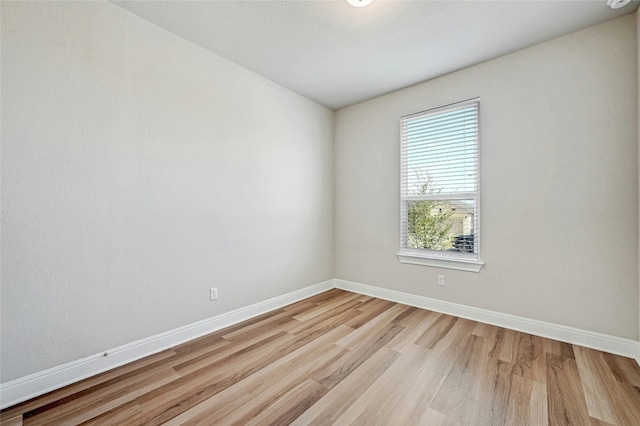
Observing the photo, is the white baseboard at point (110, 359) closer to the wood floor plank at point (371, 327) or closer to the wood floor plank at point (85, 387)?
the wood floor plank at point (85, 387)

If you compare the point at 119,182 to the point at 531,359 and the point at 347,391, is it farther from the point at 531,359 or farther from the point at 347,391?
the point at 531,359

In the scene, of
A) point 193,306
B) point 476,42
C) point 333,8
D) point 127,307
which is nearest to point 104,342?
point 127,307

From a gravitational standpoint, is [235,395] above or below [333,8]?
below

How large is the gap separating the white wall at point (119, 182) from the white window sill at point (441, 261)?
1.67 meters

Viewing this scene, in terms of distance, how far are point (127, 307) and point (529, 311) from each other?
11.6ft

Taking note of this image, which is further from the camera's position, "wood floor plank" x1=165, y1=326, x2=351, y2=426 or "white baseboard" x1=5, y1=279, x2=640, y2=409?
"white baseboard" x1=5, y1=279, x2=640, y2=409

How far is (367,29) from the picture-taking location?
2.31 meters

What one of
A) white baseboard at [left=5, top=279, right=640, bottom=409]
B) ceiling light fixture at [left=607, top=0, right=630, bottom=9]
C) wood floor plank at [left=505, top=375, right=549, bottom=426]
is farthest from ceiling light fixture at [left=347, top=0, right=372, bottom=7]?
white baseboard at [left=5, top=279, right=640, bottom=409]

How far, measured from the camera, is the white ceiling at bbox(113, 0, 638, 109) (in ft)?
6.75

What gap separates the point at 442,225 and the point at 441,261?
16.4 inches

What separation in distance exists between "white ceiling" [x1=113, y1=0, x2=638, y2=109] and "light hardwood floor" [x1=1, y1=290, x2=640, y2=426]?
270cm

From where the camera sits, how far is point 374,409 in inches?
62.9

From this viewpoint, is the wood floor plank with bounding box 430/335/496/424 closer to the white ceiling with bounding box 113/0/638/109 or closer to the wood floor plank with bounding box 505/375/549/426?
the wood floor plank with bounding box 505/375/549/426

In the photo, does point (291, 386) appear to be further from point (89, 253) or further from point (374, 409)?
point (89, 253)
